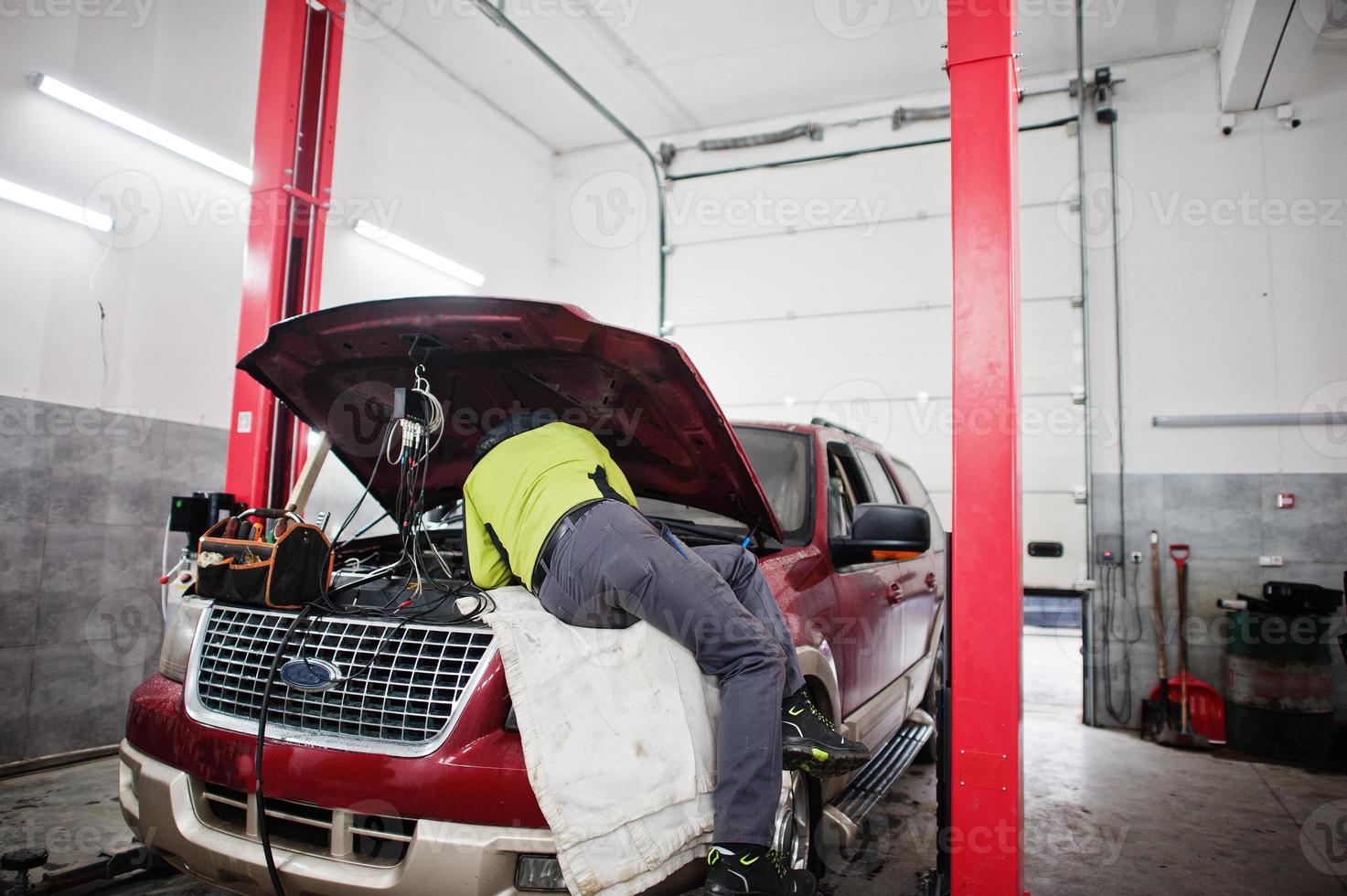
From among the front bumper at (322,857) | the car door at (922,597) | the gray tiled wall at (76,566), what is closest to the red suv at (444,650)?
the front bumper at (322,857)

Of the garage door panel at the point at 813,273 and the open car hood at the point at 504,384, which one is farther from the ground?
the garage door panel at the point at 813,273

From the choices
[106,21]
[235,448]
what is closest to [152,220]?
[106,21]

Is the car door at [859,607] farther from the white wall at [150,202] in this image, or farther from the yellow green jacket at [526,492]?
the white wall at [150,202]

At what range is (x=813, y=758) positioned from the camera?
1.94m

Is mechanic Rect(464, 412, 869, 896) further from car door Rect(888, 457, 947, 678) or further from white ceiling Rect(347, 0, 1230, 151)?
white ceiling Rect(347, 0, 1230, 151)

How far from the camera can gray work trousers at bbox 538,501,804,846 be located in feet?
5.86

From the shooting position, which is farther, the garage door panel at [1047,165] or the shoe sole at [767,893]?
the garage door panel at [1047,165]

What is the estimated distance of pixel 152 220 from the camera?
4.79 meters

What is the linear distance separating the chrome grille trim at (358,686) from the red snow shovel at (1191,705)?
18.9ft

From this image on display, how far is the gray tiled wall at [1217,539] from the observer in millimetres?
5863

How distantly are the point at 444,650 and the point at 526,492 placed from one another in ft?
1.61

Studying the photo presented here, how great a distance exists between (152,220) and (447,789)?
4587mm

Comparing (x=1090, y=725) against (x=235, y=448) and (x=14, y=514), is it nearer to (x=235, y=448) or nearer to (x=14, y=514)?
(x=235, y=448)

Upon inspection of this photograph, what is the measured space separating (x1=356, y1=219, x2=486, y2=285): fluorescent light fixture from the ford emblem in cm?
535
